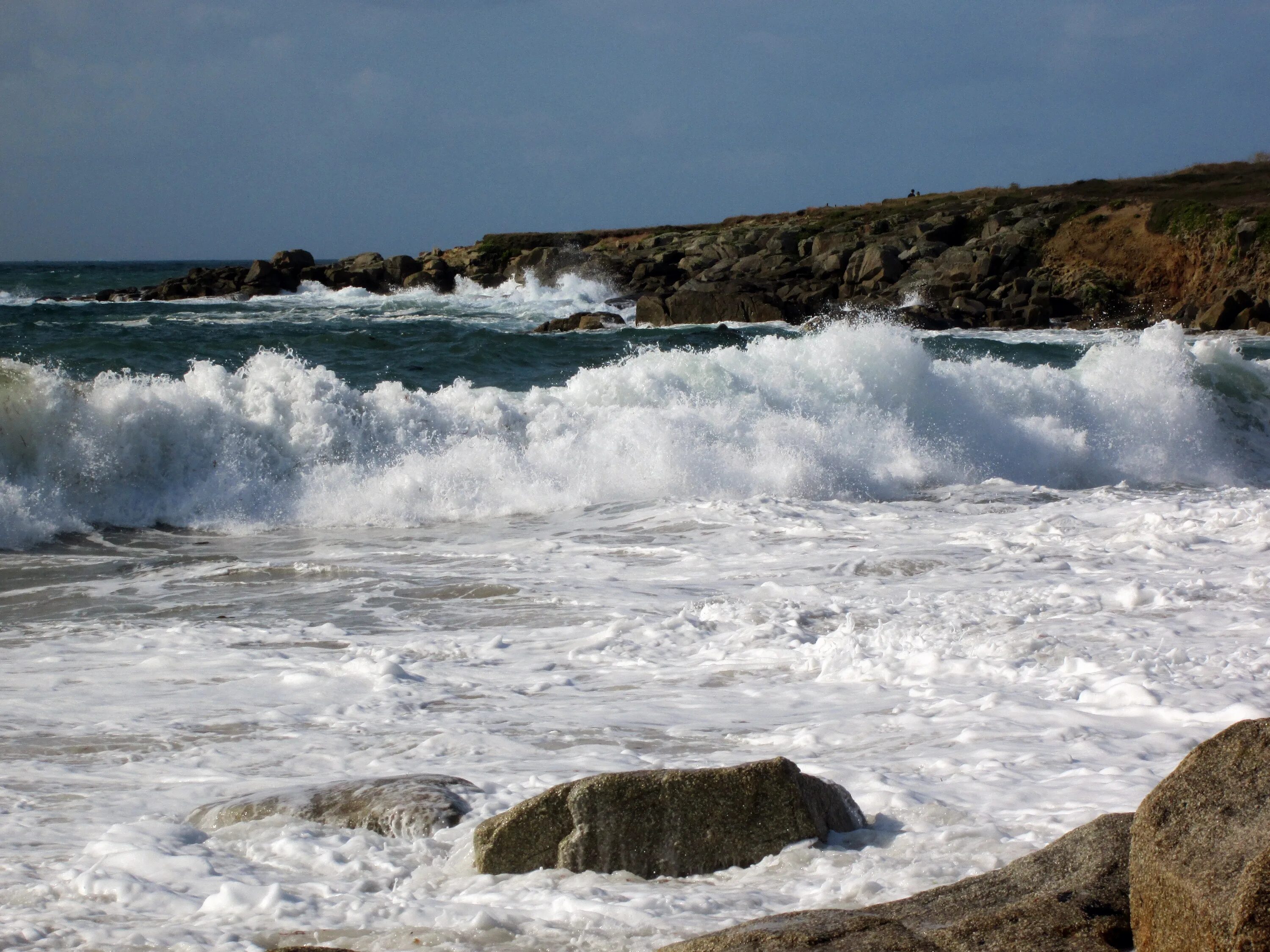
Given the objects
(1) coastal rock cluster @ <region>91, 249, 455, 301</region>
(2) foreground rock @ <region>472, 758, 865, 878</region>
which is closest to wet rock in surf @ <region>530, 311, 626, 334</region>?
(1) coastal rock cluster @ <region>91, 249, 455, 301</region>

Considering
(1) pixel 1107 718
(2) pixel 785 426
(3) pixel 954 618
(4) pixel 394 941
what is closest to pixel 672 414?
(2) pixel 785 426

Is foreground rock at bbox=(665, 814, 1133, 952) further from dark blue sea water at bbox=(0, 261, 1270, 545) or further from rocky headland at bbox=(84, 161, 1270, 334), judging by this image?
rocky headland at bbox=(84, 161, 1270, 334)

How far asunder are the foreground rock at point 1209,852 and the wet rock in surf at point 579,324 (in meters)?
25.2

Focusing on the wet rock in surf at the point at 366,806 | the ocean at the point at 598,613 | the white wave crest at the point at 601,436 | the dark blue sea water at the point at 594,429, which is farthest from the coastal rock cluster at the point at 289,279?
the wet rock in surf at the point at 366,806

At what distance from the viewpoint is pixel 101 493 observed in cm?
1086

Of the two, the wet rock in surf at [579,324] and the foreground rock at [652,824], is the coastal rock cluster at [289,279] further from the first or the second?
the foreground rock at [652,824]

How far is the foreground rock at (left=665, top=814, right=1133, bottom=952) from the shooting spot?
2.64 metres

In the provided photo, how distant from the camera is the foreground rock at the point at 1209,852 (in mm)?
2283

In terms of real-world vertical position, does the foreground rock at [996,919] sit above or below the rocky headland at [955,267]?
below

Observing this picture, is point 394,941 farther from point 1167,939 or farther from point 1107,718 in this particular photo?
point 1107,718

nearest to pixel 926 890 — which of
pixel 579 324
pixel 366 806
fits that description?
pixel 366 806

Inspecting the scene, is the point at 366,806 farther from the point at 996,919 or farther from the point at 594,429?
the point at 594,429

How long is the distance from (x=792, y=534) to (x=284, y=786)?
5.63 meters

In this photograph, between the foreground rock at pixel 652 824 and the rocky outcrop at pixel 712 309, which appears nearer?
the foreground rock at pixel 652 824
